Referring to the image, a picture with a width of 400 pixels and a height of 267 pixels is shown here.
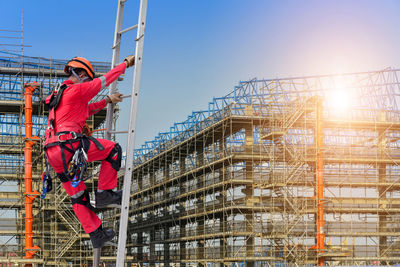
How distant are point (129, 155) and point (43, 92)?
98.4ft

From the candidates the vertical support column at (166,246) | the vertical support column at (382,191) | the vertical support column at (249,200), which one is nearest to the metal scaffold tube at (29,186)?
the vertical support column at (249,200)

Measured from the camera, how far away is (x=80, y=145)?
4.53m

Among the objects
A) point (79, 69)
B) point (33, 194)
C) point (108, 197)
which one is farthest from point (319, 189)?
point (79, 69)

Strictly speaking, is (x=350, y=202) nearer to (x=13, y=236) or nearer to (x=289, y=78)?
(x=289, y=78)

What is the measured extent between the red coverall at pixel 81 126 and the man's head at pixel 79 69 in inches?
3.1

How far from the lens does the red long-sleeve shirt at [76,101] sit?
4.56 m

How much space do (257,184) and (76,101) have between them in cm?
3227

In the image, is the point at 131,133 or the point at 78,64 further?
the point at 78,64

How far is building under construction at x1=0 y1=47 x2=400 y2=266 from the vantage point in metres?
34.9

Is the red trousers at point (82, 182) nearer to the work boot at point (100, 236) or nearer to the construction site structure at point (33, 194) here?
the work boot at point (100, 236)

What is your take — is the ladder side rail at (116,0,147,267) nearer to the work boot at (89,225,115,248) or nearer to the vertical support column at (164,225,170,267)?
the work boot at (89,225,115,248)

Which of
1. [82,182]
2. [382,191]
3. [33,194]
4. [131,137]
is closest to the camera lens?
[131,137]

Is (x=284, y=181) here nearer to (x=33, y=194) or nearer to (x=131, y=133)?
(x=33, y=194)

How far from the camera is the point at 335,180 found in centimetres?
4144
